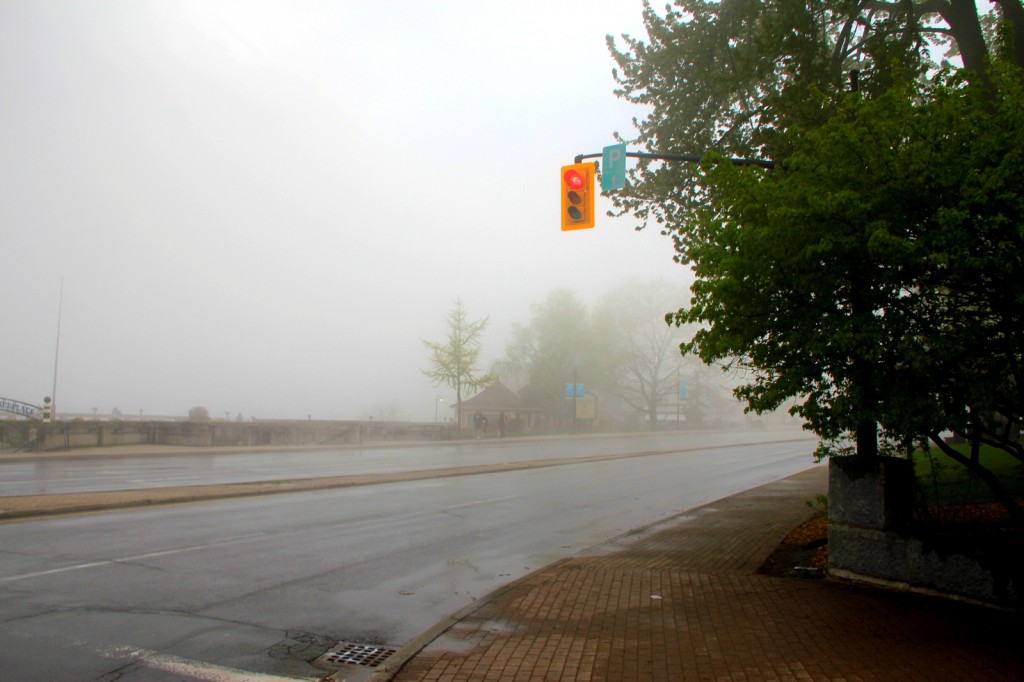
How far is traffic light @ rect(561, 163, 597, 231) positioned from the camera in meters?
12.3

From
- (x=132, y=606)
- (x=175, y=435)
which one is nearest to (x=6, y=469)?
(x=175, y=435)

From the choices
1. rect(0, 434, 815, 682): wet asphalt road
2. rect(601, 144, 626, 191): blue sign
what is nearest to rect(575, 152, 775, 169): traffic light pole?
rect(601, 144, 626, 191): blue sign

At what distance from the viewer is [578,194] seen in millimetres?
12297

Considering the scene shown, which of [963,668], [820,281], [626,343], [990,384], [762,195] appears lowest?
[963,668]

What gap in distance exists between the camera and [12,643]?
581 cm

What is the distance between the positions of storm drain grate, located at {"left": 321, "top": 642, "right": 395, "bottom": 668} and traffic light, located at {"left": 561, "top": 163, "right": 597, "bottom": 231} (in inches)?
304

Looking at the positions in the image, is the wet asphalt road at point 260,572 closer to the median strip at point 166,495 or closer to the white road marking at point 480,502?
the white road marking at point 480,502

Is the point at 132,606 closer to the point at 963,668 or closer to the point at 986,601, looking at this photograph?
the point at 963,668

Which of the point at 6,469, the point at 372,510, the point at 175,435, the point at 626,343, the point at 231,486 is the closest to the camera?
the point at 372,510

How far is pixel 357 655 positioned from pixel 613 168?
8.70m

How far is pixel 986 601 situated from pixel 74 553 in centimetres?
971

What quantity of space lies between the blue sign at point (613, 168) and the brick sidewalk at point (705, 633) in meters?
5.98

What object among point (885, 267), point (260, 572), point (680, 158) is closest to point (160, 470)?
point (260, 572)

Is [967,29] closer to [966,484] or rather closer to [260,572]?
[966,484]
